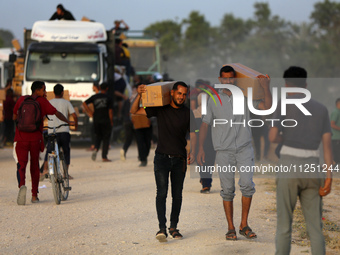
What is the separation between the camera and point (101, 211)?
9.35 m

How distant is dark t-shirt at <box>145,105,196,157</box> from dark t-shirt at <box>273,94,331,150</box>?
1932mm

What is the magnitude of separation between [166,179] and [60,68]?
12.5 metres

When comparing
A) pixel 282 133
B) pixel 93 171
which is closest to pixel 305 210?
pixel 282 133

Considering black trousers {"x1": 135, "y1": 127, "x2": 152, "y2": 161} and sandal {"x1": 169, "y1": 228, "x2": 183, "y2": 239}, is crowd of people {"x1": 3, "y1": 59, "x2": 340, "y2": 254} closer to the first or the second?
sandal {"x1": 169, "y1": 228, "x2": 183, "y2": 239}

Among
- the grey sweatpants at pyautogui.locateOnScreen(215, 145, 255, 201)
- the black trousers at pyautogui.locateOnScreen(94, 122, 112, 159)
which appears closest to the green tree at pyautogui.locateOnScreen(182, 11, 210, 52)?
the black trousers at pyautogui.locateOnScreen(94, 122, 112, 159)

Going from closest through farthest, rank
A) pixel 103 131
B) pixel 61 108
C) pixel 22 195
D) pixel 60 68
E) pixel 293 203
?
pixel 293 203 < pixel 22 195 < pixel 61 108 < pixel 103 131 < pixel 60 68

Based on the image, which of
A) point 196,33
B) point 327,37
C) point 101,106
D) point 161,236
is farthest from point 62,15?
point 196,33

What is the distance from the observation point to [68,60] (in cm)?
1942

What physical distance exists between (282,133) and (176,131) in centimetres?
192

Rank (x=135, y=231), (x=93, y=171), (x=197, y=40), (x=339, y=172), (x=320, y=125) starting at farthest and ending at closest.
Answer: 1. (x=197, y=40)
2. (x=339, y=172)
3. (x=93, y=171)
4. (x=135, y=231)
5. (x=320, y=125)

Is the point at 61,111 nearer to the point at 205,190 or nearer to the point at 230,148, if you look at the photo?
the point at 205,190

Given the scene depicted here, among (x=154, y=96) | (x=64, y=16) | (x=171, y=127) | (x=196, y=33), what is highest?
(x=196, y=33)

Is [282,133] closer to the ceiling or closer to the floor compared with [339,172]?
closer to the ceiling

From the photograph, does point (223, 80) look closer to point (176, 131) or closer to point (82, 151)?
point (176, 131)
